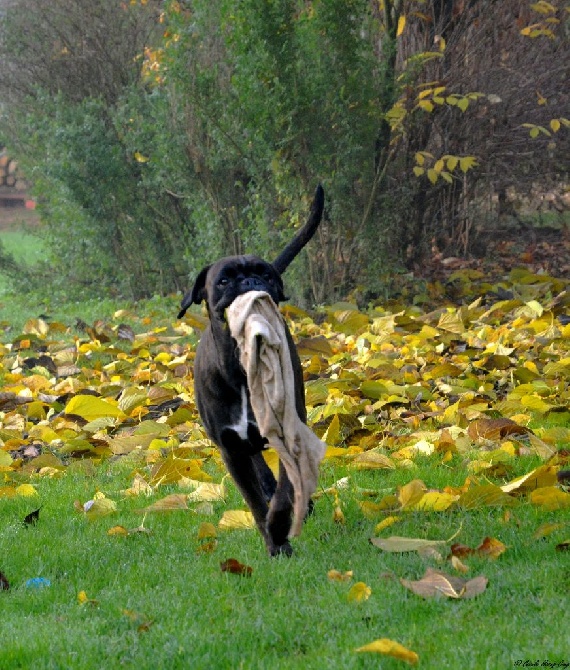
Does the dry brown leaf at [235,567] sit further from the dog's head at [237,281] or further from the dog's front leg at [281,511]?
the dog's head at [237,281]

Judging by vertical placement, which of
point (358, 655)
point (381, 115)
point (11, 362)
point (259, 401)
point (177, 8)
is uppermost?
point (177, 8)

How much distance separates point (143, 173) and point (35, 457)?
7379 mm

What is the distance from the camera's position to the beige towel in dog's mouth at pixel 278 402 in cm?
391

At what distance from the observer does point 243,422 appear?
4.41 m

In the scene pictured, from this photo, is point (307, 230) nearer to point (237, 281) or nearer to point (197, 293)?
point (197, 293)

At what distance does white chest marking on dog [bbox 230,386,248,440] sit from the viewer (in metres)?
4.41

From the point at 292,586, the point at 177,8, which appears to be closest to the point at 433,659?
the point at 292,586

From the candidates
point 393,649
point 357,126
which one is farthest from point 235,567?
point 357,126

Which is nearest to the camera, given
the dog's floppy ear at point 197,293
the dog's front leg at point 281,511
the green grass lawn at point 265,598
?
the green grass lawn at point 265,598

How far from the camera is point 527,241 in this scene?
498 inches

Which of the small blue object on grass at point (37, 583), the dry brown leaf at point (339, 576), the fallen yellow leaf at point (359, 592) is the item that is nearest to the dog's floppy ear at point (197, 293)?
the small blue object on grass at point (37, 583)

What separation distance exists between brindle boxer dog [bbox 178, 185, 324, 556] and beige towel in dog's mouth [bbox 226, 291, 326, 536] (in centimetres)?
29

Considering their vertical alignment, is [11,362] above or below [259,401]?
below

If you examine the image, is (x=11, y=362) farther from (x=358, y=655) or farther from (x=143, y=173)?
(x=358, y=655)
